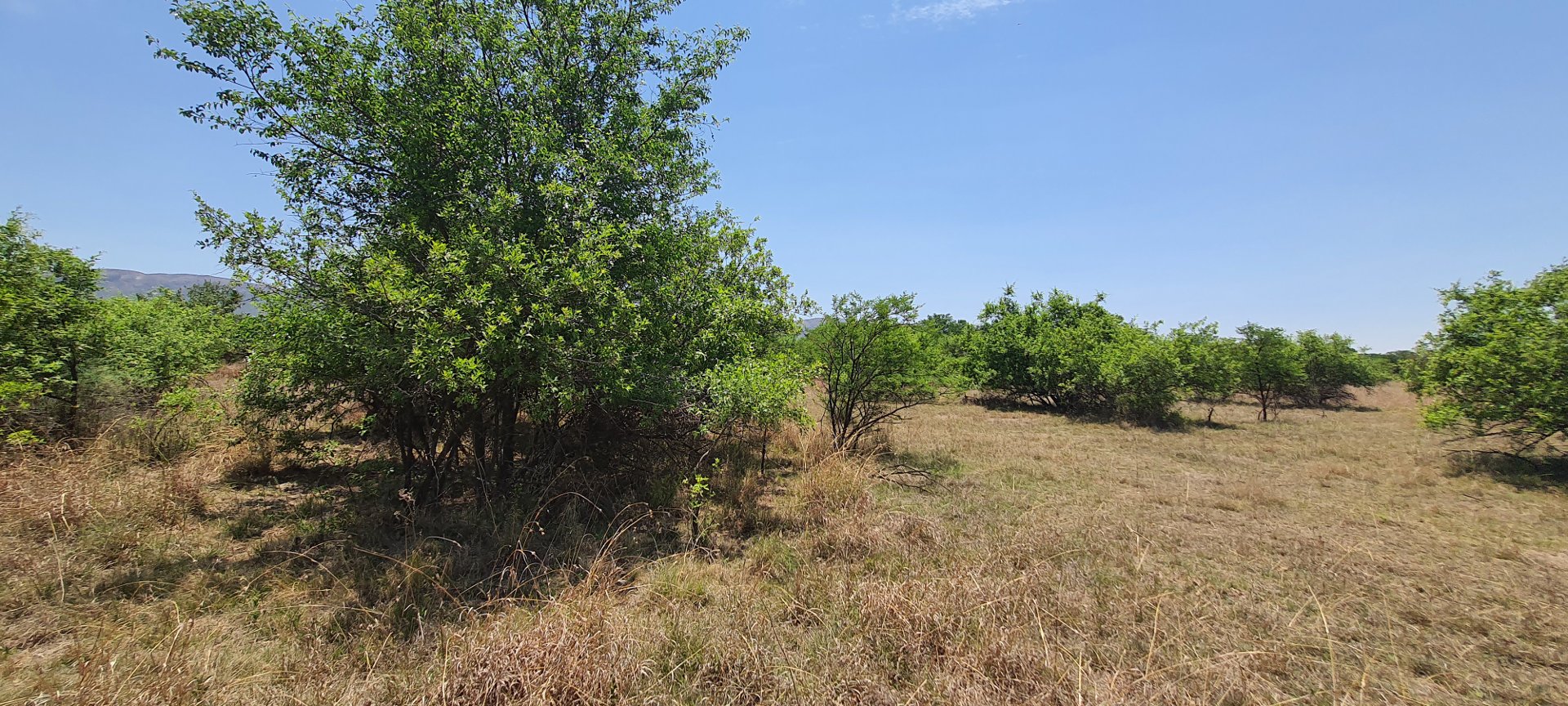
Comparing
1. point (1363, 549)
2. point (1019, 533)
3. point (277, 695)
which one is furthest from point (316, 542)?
point (1363, 549)

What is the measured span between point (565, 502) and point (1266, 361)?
94.4 feet

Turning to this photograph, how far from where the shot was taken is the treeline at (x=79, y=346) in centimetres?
634

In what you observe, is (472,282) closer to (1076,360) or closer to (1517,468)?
(1517,468)

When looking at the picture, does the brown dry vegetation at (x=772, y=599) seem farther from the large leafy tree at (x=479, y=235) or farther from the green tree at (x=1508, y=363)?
the green tree at (x=1508, y=363)

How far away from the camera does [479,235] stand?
17.4 ft

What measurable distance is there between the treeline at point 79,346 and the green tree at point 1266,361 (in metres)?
31.6

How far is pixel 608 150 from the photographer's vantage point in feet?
21.2

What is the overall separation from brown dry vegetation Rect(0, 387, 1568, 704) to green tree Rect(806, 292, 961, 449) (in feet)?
11.3

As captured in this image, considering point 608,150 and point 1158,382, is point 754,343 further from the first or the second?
point 1158,382

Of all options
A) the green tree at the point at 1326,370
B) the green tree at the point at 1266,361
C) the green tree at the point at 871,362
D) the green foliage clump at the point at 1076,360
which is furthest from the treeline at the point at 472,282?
the green tree at the point at 1326,370

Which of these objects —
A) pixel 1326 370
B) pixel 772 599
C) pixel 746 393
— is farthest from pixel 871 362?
pixel 1326 370

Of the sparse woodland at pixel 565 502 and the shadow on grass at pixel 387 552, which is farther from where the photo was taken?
the shadow on grass at pixel 387 552

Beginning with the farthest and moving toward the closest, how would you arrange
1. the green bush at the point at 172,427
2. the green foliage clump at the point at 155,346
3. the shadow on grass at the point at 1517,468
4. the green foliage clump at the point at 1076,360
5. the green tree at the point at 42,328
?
the green foliage clump at the point at 1076,360 → the shadow on grass at the point at 1517,468 → the green foliage clump at the point at 155,346 → the green bush at the point at 172,427 → the green tree at the point at 42,328

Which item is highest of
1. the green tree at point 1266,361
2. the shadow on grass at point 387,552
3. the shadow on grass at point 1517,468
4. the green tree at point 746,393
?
the green tree at point 1266,361
